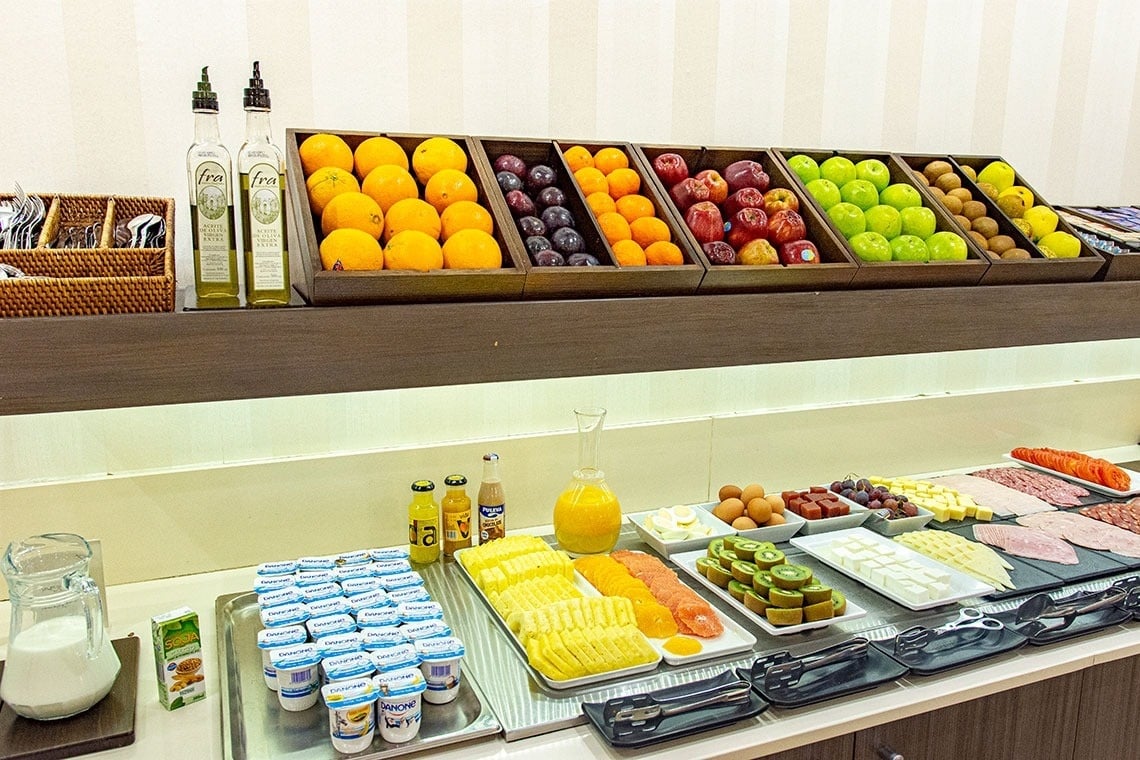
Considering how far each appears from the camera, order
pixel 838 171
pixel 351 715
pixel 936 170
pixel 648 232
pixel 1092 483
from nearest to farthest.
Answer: pixel 351 715 → pixel 648 232 → pixel 838 171 → pixel 936 170 → pixel 1092 483

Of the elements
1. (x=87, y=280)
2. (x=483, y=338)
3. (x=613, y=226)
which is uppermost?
(x=613, y=226)

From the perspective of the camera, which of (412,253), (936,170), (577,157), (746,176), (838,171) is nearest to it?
(412,253)

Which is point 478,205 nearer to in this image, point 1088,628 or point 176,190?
point 176,190

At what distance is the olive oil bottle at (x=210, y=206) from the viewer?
5.32ft

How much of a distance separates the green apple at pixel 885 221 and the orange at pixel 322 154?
49.3 inches

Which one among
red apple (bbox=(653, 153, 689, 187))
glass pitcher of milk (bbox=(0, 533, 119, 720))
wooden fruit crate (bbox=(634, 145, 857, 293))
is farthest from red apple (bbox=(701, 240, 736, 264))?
glass pitcher of milk (bbox=(0, 533, 119, 720))

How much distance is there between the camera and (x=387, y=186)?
1.85 meters

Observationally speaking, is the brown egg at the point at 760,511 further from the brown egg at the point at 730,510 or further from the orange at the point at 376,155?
the orange at the point at 376,155

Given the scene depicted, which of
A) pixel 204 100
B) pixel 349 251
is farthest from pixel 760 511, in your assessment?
pixel 204 100

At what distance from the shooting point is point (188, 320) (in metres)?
1.54

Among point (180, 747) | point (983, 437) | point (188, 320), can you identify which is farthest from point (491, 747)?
point (983, 437)

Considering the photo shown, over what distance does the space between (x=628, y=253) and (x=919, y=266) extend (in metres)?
0.73

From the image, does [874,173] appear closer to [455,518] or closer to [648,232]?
[648,232]

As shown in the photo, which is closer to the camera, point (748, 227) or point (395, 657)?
point (395, 657)
